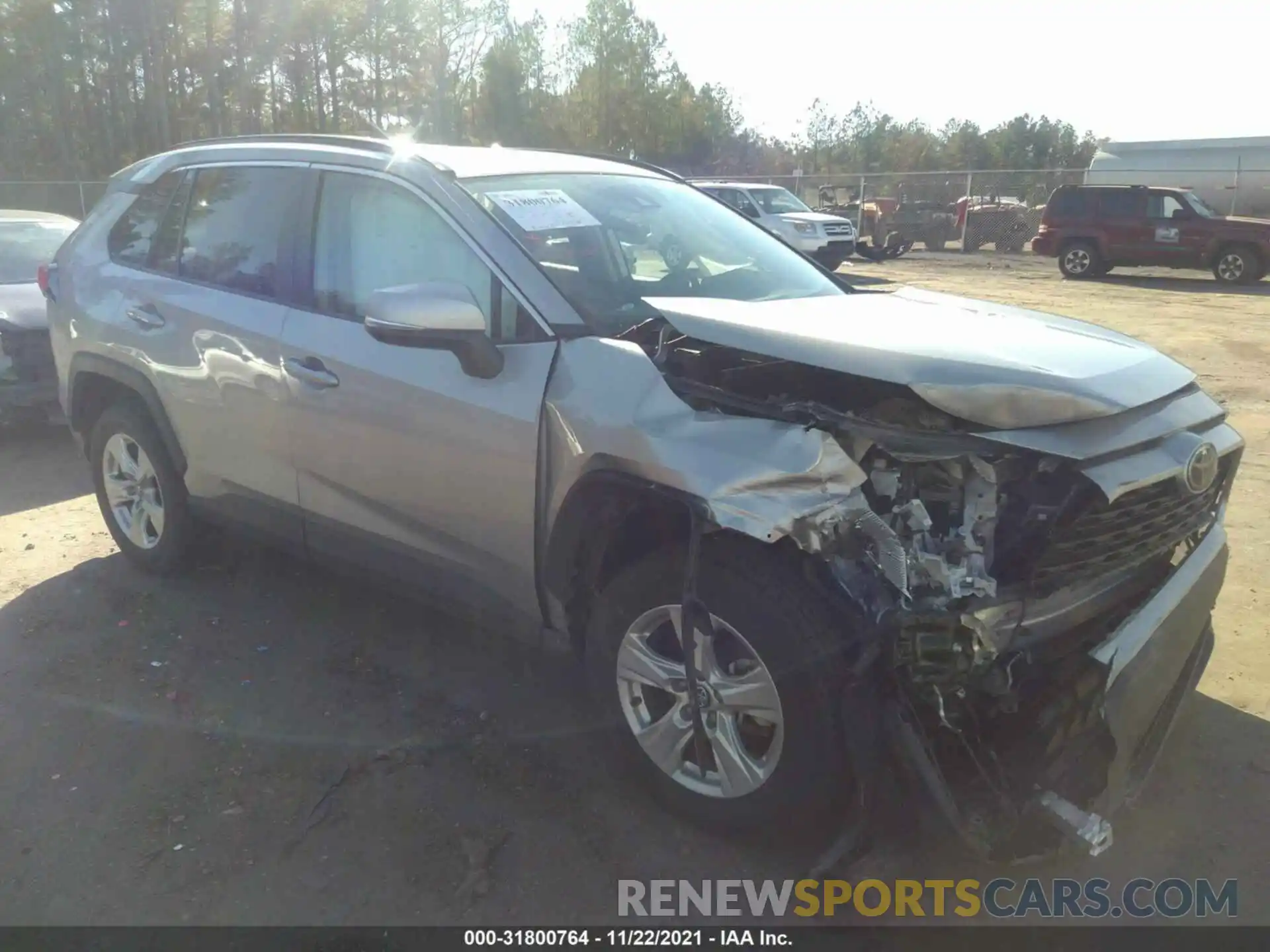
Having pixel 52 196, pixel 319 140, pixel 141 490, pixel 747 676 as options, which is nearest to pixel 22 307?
pixel 141 490

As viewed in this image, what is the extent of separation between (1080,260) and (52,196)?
23.2 meters

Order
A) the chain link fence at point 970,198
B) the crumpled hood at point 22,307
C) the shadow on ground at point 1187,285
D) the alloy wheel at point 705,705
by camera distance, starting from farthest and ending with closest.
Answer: the chain link fence at point 970,198
the shadow on ground at point 1187,285
the crumpled hood at point 22,307
the alloy wheel at point 705,705

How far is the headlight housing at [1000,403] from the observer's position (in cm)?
248

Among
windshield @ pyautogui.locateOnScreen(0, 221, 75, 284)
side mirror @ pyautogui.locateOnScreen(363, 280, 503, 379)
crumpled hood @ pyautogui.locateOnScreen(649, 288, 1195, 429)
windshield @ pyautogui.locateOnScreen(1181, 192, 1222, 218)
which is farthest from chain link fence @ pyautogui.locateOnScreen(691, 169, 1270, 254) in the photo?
side mirror @ pyautogui.locateOnScreen(363, 280, 503, 379)

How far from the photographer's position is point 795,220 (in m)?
19.8

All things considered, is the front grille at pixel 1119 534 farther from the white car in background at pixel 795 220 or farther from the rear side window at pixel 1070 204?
the rear side window at pixel 1070 204

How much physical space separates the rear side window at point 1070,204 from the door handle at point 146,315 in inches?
793

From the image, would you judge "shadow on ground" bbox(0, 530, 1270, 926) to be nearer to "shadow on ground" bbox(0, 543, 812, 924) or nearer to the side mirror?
"shadow on ground" bbox(0, 543, 812, 924)

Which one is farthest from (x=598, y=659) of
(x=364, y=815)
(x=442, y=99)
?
(x=442, y=99)

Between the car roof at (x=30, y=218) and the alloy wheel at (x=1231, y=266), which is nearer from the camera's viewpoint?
the car roof at (x=30, y=218)

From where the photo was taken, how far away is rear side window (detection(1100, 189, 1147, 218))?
19719 millimetres

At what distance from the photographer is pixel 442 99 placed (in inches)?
1796

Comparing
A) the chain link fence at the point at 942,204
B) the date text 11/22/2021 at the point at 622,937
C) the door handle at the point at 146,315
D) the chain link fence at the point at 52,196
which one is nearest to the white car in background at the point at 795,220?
the chain link fence at the point at 942,204

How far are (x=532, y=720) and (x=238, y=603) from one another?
177 cm
